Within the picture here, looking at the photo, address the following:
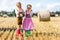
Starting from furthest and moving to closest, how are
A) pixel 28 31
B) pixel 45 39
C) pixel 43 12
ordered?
pixel 43 12 → pixel 45 39 → pixel 28 31

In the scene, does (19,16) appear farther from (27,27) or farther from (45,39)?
(45,39)

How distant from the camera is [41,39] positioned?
21.9ft

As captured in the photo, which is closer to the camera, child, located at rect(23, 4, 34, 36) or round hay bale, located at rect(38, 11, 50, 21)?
child, located at rect(23, 4, 34, 36)

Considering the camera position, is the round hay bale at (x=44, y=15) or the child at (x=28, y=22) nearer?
the child at (x=28, y=22)

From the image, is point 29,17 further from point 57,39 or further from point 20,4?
point 57,39

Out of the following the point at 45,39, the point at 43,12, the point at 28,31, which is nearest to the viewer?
the point at 28,31

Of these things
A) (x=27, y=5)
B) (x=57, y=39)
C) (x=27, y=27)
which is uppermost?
(x=27, y=5)

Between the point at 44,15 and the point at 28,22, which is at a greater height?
the point at 28,22

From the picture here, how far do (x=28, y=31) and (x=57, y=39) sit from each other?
127cm

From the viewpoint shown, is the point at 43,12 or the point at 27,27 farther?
the point at 43,12

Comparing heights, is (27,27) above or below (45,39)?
above

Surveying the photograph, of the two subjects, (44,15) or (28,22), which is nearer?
(28,22)

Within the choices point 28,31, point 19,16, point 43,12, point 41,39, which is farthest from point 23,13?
point 43,12

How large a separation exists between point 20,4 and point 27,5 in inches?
7.4
